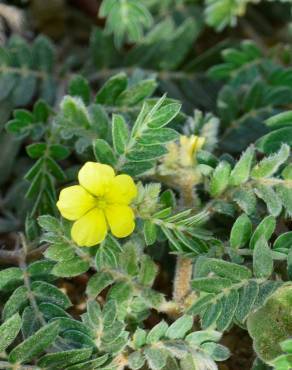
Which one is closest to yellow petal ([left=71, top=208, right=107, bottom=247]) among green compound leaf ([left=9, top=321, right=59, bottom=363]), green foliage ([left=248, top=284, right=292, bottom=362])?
green compound leaf ([left=9, top=321, right=59, bottom=363])

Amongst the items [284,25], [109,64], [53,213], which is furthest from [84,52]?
[53,213]

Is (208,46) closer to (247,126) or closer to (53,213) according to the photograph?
(247,126)

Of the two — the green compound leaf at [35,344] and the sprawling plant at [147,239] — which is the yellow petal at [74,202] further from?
the green compound leaf at [35,344]

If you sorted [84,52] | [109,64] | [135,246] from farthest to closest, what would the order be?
[84,52] < [109,64] < [135,246]

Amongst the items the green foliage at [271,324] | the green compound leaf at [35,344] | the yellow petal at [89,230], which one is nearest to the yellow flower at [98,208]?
the yellow petal at [89,230]


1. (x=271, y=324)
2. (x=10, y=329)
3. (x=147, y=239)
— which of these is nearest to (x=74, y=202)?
(x=147, y=239)

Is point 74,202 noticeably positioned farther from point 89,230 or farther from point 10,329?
point 10,329
